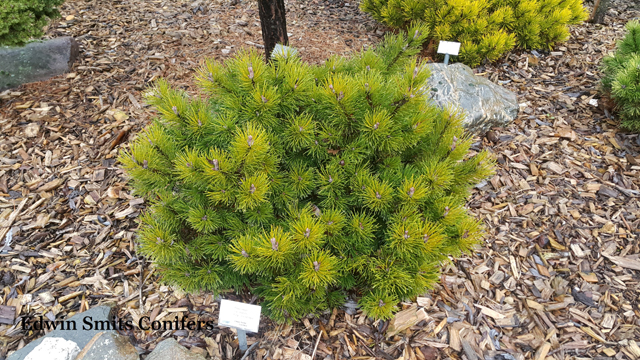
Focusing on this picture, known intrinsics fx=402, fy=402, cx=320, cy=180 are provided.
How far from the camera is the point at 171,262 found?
1.88m

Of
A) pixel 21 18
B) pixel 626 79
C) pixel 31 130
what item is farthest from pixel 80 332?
pixel 626 79

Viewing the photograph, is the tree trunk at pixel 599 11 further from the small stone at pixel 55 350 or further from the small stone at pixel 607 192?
the small stone at pixel 55 350

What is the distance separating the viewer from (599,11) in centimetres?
471

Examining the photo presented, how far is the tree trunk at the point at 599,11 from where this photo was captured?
465 centimetres

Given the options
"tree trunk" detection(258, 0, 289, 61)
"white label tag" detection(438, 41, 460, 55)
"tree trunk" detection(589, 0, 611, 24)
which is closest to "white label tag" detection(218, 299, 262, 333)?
"tree trunk" detection(258, 0, 289, 61)

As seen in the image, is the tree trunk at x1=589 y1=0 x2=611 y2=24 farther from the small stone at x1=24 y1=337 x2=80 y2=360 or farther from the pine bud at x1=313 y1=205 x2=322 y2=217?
the small stone at x1=24 y1=337 x2=80 y2=360

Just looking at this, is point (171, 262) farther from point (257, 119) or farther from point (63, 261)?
point (63, 261)

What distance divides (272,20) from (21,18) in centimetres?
183

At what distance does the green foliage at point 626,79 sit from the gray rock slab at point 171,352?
Answer: 3.50m

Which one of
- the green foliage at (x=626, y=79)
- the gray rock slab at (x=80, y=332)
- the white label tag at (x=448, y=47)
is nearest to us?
the gray rock slab at (x=80, y=332)

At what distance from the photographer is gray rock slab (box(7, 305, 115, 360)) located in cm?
194

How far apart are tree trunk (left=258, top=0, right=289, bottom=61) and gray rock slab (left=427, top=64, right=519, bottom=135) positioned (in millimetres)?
1273

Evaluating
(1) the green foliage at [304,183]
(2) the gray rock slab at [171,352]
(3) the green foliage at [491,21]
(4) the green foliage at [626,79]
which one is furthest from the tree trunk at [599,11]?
(2) the gray rock slab at [171,352]

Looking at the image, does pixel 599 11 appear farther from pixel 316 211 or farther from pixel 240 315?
pixel 240 315
